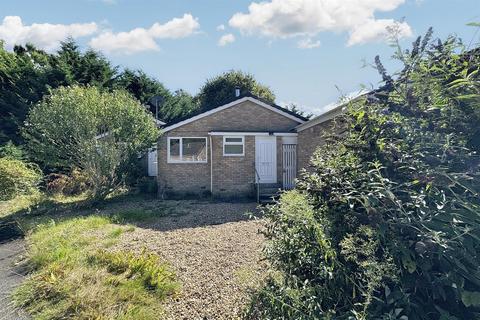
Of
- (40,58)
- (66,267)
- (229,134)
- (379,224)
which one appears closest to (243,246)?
(66,267)

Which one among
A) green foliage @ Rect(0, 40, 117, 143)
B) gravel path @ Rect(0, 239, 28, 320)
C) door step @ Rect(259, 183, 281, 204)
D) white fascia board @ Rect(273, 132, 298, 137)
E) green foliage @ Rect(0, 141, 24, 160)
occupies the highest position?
green foliage @ Rect(0, 40, 117, 143)

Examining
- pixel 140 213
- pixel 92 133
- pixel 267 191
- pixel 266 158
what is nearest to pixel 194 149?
pixel 266 158

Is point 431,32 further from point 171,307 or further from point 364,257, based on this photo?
point 171,307

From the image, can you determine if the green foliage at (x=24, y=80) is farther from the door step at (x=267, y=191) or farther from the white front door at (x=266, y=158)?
the door step at (x=267, y=191)

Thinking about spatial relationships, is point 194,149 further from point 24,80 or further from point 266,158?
Answer: point 24,80

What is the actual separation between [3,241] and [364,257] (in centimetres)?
1008

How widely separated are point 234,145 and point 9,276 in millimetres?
10629

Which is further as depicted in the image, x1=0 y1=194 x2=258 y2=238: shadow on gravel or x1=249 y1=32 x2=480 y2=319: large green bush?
x1=0 y1=194 x2=258 y2=238: shadow on gravel

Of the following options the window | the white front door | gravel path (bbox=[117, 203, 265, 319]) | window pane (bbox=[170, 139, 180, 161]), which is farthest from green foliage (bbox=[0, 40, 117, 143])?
gravel path (bbox=[117, 203, 265, 319])

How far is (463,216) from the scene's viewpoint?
6.04ft

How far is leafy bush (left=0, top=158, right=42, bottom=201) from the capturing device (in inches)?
536

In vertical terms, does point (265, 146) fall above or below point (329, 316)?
above

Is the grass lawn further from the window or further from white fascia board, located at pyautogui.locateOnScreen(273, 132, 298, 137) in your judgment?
white fascia board, located at pyautogui.locateOnScreen(273, 132, 298, 137)

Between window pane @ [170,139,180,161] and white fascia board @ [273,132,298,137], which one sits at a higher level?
white fascia board @ [273,132,298,137]
